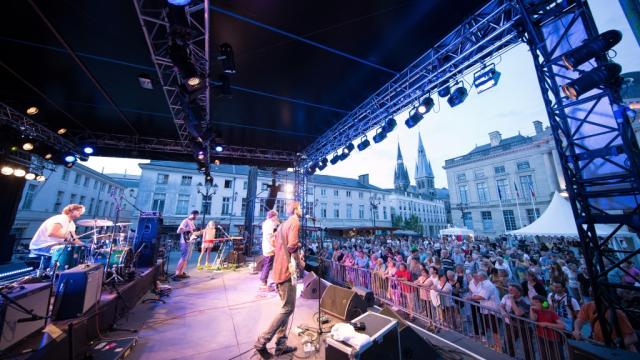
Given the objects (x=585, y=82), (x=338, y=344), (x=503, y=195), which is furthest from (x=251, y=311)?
(x=503, y=195)

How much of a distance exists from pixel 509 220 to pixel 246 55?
4744 centimetres

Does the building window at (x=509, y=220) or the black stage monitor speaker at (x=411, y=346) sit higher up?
the building window at (x=509, y=220)

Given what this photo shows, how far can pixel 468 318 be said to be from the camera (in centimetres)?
502

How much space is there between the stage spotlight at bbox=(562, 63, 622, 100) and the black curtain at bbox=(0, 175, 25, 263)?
61.6 feet

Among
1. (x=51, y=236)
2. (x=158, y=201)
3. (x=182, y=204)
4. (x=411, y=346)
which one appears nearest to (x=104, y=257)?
(x=51, y=236)

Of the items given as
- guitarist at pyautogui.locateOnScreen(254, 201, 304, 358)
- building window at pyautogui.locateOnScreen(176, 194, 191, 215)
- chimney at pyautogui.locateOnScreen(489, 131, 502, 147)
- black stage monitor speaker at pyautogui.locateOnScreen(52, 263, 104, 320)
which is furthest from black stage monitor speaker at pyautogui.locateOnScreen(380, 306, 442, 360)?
chimney at pyautogui.locateOnScreen(489, 131, 502, 147)

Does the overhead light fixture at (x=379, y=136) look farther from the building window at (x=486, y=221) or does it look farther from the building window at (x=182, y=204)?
the building window at (x=486, y=221)

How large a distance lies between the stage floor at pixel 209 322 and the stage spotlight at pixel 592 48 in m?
5.11

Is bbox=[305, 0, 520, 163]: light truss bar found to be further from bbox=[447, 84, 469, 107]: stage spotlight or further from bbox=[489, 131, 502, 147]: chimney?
bbox=[489, 131, 502, 147]: chimney

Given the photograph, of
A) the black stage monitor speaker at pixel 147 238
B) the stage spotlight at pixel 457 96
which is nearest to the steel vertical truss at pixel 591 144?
the stage spotlight at pixel 457 96

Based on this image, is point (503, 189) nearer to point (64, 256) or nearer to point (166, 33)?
point (166, 33)

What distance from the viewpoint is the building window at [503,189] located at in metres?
38.1

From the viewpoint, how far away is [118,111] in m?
8.16

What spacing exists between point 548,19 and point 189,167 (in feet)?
111
